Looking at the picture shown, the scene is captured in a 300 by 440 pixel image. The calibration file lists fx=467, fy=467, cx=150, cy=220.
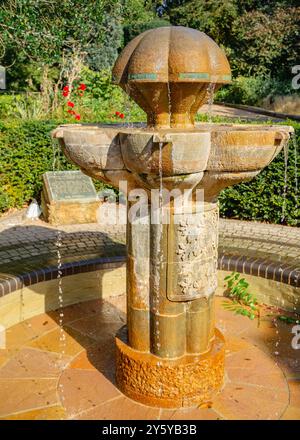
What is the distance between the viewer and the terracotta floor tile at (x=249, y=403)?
3.31 meters

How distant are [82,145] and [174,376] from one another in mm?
1757

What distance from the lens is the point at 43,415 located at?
333cm

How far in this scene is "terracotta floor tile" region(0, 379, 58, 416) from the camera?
11.3 feet

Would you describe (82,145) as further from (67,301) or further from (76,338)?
(67,301)

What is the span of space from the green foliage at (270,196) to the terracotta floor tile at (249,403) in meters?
4.33

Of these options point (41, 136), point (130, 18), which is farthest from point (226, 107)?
point (41, 136)

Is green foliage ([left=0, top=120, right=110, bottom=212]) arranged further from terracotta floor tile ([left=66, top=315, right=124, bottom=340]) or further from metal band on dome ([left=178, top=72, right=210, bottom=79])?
metal band on dome ([left=178, top=72, right=210, bottom=79])

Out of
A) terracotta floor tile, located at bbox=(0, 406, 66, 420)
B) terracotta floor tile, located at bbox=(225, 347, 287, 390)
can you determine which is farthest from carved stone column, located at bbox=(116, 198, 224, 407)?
terracotta floor tile, located at bbox=(0, 406, 66, 420)

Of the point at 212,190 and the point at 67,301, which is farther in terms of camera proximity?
the point at 67,301

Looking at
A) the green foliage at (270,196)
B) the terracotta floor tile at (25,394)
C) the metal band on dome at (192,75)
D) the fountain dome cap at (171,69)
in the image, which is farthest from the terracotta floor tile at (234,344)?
the green foliage at (270,196)

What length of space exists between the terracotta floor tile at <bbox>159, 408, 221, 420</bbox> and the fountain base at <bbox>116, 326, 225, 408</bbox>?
53 millimetres

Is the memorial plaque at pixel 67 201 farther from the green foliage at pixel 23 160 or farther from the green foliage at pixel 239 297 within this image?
the green foliage at pixel 239 297

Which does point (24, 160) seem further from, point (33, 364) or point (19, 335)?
point (33, 364)

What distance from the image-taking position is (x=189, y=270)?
3.31 meters
